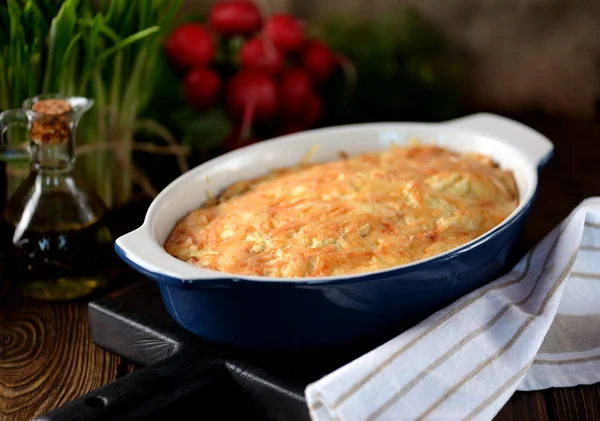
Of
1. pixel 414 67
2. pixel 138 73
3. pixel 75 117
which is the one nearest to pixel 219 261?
pixel 75 117

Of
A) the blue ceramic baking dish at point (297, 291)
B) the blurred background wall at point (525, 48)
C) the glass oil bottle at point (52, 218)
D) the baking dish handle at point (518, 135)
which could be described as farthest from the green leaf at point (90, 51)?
the blurred background wall at point (525, 48)

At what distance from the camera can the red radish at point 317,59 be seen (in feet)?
7.38

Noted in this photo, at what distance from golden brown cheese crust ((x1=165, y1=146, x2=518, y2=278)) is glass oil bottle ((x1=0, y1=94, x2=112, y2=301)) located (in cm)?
21

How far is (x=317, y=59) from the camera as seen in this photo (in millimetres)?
2246

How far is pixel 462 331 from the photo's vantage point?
1.24m

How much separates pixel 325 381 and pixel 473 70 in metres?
1.88

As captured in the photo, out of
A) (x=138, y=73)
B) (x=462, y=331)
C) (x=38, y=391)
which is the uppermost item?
(x=138, y=73)

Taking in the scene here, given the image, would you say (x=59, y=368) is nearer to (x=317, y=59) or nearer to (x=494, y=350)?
(x=494, y=350)

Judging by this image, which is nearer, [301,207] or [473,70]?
[301,207]

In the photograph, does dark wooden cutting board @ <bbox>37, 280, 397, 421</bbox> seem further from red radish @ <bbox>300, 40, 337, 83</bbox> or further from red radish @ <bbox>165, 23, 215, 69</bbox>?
red radish @ <bbox>300, 40, 337, 83</bbox>

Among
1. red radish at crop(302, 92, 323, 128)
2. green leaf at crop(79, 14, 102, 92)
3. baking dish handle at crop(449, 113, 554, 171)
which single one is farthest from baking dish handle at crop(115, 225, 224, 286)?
red radish at crop(302, 92, 323, 128)

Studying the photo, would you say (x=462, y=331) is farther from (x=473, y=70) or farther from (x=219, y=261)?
(x=473, y=70)

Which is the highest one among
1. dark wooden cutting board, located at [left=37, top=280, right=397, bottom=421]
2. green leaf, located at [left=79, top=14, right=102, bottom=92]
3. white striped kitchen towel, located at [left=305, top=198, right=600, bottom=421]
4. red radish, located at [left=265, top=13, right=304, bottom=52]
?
green leaf, located at [left=79, top=14, right=102, bottom=92]

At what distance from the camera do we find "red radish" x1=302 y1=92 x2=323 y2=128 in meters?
2.23
